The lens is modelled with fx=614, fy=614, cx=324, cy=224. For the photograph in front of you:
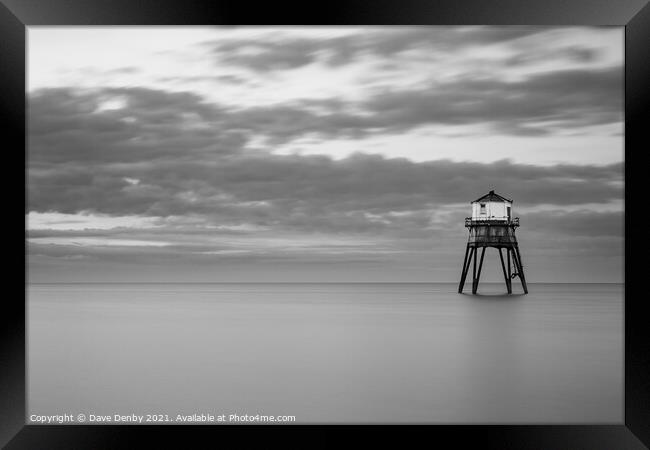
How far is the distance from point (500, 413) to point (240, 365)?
24.7 ft

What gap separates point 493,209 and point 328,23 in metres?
25.1

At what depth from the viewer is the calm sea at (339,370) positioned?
10188 mm

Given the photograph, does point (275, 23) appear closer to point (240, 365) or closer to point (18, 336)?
point (18, 336)

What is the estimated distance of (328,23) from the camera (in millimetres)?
4441

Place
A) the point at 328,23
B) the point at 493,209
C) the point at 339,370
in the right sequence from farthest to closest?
1. the point at 493,209
2. the point at 339,370
3. the point at 328,23

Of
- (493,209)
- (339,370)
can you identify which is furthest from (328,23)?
(493,209)

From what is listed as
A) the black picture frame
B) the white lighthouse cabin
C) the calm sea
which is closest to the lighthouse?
the white lighthouse cabin

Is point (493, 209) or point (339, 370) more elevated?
point (493, 209)

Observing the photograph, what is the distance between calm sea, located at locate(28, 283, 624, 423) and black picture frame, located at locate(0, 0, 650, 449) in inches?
202

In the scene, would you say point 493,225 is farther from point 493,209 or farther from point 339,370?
point 339,370

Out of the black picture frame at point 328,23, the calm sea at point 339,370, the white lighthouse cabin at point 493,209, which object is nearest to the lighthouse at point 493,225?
the white lighthouse cabin at point 493,209

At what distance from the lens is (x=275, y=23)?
445 cm

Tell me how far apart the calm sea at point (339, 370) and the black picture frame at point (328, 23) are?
5.13 meters

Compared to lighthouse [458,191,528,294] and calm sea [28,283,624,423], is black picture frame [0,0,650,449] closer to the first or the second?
calm sea [28,283,624,423]
